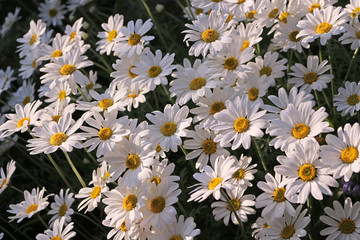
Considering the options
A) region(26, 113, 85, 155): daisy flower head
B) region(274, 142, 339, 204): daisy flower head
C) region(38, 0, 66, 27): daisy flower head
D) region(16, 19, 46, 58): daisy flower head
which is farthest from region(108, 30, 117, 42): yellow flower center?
region(38, 0, 66, 27): daisy flower head

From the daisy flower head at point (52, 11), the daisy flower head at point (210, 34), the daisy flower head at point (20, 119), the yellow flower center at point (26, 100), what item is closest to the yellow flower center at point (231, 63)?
the daisy flower head at point (210, 34)

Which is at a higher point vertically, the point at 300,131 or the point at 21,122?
the point at 21,122

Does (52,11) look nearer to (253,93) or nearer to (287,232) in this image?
(253,93)

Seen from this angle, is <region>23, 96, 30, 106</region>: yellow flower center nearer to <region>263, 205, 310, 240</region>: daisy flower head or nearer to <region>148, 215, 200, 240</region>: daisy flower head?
<region>148, 215, 200, 240</region>: daisy flower head

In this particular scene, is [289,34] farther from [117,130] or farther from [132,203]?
[132,203]

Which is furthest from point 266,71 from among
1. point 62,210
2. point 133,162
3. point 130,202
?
point 62,210

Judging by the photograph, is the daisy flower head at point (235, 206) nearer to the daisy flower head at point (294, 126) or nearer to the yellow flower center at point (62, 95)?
the daisy flower head at point (294, 126)

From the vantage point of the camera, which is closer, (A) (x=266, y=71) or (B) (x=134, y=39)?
(A) (x=266, y=71)
